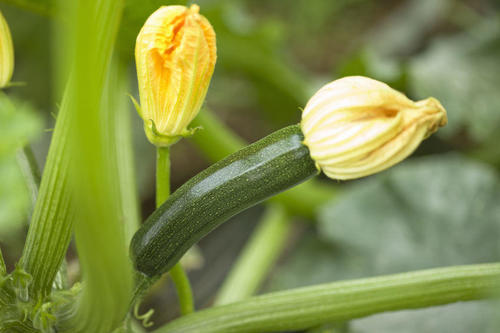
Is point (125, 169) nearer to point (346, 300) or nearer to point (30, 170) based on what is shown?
point (30, 170)

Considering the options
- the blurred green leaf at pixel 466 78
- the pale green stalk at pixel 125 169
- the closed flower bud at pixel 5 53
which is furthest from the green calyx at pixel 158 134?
the blurred green leaf at pixel 466 78

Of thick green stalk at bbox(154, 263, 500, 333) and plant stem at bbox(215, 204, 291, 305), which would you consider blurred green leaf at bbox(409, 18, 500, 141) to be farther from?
thick green stalk at bbox(154, 263, 500, 333)

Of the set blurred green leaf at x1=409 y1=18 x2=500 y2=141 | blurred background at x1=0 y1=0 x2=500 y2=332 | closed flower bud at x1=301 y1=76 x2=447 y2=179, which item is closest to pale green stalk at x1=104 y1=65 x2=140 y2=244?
blurred background at x1=0 y1=0 x2=500 y2=332

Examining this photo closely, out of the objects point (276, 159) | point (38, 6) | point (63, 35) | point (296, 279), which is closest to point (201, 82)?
point (276, 159)

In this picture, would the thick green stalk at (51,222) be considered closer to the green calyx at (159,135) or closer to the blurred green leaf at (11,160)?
the blurred green leaf at (11,160)

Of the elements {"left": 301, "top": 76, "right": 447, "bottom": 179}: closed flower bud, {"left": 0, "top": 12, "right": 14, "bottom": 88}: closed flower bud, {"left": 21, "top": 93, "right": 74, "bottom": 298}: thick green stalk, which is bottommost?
{"left": 21, "top": 93, "right": 74, "bottom": 298}: thick green stalk

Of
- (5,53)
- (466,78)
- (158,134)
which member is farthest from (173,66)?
(466,78)
